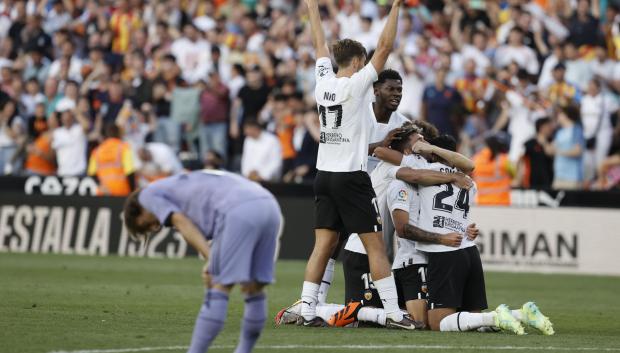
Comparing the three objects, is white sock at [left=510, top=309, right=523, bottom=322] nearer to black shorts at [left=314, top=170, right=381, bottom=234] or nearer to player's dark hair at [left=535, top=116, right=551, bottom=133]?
black shorts at [left=314, top=170, right=381, bottom=234]

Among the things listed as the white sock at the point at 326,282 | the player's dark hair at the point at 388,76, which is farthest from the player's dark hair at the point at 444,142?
the white sock at the point at 326,282

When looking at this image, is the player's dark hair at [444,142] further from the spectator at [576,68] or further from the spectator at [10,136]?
the spectator at [10,136]

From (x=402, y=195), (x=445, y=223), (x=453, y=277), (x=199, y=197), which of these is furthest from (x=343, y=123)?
(x=199, y=197)

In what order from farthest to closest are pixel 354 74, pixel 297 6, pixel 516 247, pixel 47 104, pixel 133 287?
pixel 297 6 → pixel 47 104 → pixel 516 247 → pixel 133 287 → pixel 354 74

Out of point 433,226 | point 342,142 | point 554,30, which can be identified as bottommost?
point 433,226

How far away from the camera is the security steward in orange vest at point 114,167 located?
2256 cm

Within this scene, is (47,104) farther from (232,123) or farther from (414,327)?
(414,327)

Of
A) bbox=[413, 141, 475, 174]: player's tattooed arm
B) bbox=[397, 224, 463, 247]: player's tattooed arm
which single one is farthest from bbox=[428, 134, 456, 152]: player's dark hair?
bbox=[397, 224, 463, 247]: player's tattooed arm

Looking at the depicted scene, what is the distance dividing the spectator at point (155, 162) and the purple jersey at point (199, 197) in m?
14.6

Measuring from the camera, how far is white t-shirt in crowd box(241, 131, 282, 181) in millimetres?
22281

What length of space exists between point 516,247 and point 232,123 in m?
6.77

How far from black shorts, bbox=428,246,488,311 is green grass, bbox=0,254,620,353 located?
0.52 m

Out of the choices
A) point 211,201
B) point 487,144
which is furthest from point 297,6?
point 211,201

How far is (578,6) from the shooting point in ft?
78.5
